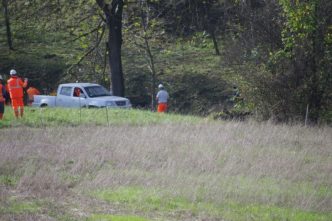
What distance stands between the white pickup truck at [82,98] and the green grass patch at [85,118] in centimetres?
401

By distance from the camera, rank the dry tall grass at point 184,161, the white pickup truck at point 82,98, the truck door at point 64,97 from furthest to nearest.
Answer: the truck door at point 64,97 < the white pickup truck at point 82,98 < the dry tall grass at point 184,161

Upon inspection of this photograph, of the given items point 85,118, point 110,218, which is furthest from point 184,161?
point 85,118

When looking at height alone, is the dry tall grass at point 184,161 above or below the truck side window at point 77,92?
below

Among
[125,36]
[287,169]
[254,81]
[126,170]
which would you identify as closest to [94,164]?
[126,170]

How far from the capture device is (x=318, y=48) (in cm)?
2680

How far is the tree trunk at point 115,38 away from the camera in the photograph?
3294cm

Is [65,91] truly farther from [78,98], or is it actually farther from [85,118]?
[85,118]

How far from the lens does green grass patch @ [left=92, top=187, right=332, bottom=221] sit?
36.5 ft

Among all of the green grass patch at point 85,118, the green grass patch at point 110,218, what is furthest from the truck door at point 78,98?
the green grass patch at point 110,218

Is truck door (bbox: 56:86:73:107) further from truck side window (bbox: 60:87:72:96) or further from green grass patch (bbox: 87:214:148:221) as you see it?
green grass patch (bbox: 87:214:148:221)

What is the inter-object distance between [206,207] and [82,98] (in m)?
20.8

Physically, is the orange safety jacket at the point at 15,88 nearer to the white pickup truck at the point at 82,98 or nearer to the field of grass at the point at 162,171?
the field of grass at the point at 162,171

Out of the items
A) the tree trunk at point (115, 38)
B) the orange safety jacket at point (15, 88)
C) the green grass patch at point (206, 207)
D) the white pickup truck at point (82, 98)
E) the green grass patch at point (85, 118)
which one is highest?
the tree trunk at point (115, 38)

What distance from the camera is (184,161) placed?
1595 cm
